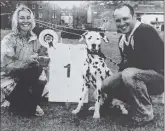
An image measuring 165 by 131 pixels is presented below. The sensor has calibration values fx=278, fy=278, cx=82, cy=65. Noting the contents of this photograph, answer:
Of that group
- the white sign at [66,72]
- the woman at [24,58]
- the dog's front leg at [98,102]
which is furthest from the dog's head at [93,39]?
the woman at [24,58]

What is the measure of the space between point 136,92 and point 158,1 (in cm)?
145

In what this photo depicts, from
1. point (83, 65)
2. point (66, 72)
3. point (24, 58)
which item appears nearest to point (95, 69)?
point (83, 65)

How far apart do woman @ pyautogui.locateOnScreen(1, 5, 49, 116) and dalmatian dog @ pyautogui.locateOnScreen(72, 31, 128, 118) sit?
2.13 ft

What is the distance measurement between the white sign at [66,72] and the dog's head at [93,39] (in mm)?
128

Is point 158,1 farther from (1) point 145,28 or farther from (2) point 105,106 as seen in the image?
(2) point 105,106

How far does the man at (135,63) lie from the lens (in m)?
4.09

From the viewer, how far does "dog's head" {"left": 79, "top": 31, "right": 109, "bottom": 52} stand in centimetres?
403

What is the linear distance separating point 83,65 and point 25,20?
111cm

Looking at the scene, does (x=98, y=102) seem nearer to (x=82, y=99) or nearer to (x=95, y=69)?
(x=82, y=99)

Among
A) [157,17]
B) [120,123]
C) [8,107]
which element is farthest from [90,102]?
[157,17]

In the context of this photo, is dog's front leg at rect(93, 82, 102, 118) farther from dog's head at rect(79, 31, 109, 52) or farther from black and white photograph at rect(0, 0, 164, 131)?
dog's head at rect(79, 31, 109, 52)

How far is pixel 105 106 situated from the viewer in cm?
416

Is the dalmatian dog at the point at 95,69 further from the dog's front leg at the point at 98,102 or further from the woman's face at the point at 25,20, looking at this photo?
the woman's face at the point at 25,20

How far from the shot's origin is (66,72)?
4168 millimetres
